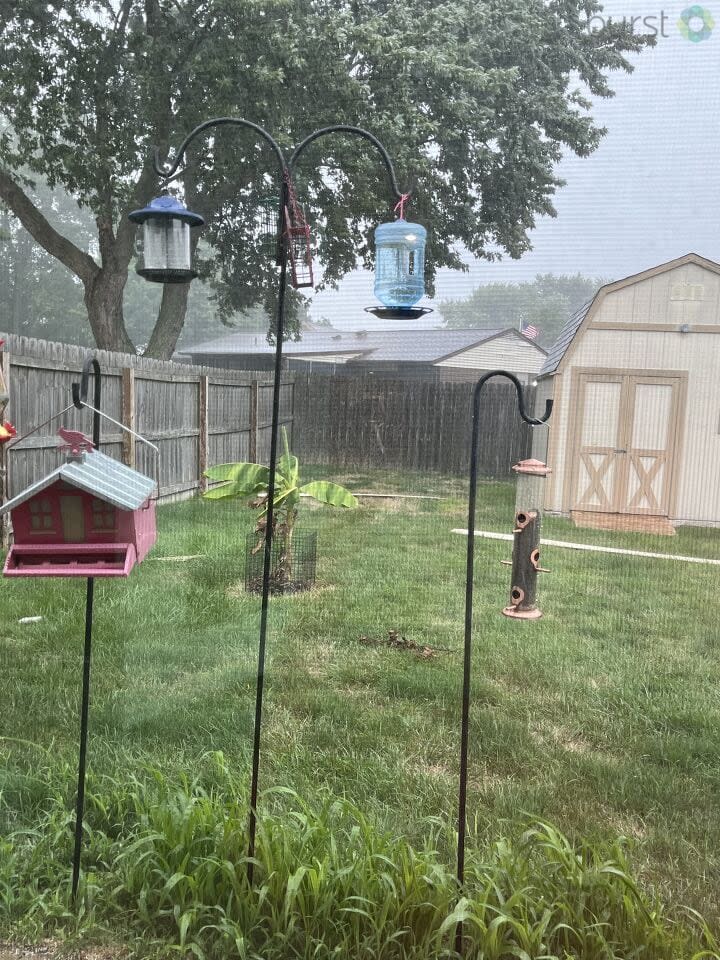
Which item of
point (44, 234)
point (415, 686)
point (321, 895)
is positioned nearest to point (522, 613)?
point (415, 686)

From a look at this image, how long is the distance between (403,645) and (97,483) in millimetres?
903

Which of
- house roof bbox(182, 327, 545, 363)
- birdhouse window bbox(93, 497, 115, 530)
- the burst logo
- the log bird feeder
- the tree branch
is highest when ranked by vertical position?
the burst logo

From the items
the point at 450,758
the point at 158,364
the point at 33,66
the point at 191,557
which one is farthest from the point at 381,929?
the point at 33,66

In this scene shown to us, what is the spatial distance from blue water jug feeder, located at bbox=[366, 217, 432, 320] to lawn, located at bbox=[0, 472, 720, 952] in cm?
42

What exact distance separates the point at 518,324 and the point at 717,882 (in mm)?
1043

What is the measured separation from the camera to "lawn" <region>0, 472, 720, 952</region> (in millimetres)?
1335

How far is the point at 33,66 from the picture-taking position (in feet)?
5.25

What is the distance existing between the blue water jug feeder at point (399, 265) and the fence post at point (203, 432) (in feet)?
1.84

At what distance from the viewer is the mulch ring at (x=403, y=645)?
5.24 feet

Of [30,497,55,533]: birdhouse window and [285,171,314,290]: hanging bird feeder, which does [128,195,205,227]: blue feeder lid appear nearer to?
[285,171,314,290]: hanging bird feeder

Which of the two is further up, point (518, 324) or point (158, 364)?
point (518, 324)

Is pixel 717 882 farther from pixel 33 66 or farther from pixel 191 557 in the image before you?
pixel 33 66

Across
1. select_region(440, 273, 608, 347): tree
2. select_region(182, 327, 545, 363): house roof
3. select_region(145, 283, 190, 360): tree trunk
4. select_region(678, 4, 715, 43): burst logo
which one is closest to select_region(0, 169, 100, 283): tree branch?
select_region(145, 283, 190, 360): tree trunk

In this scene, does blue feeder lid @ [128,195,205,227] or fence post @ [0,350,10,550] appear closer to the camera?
blue feeder lid @ [128,195,205,227]
